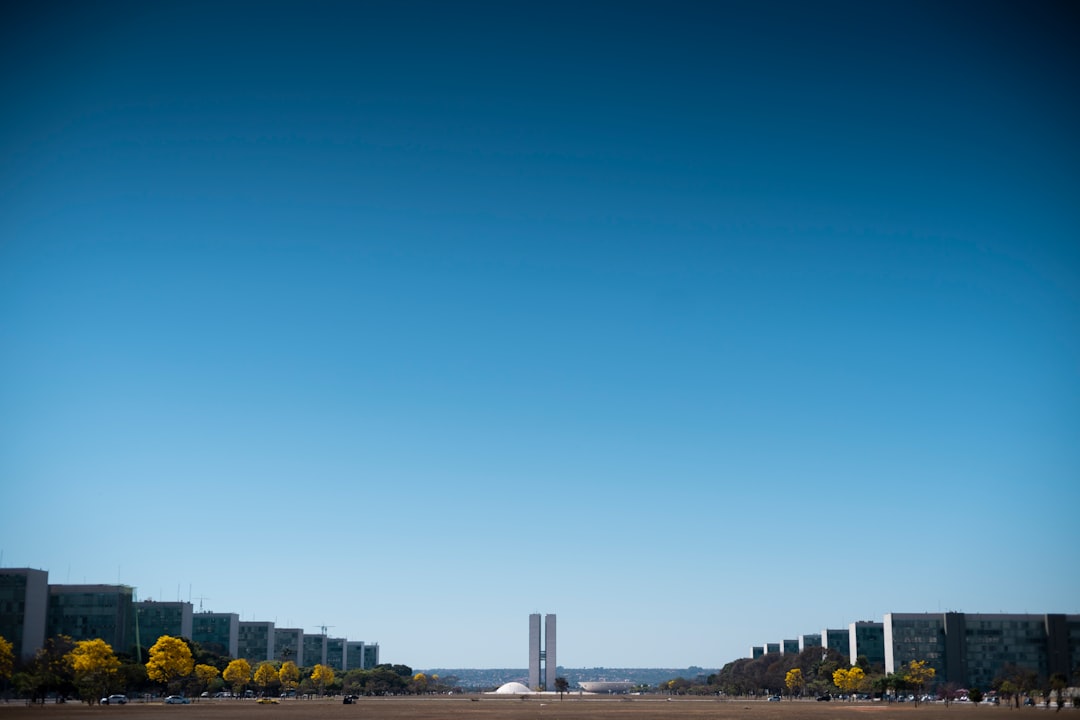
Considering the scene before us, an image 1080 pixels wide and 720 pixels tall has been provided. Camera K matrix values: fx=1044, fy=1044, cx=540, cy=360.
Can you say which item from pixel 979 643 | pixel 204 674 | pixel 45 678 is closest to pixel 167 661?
pixel 45 678

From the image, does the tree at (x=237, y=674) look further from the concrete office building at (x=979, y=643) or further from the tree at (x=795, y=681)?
the concrete office building at (x=979, y=643)

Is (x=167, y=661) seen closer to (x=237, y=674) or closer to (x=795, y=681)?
(x=237, y=674)

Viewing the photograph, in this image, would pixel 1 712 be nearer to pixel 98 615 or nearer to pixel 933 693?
pixel 98 615

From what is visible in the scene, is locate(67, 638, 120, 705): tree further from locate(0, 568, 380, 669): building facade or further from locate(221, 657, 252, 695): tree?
locate(221, 657, 252, 695): tree

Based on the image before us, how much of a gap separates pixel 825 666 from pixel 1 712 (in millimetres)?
143409

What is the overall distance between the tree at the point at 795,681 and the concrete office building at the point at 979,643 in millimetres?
15490

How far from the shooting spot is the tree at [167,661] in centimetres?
12109

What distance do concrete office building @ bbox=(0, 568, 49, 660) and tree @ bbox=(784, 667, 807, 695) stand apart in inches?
4868

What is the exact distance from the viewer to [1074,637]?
179 meters

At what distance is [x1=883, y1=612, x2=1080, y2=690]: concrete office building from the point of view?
18000cm

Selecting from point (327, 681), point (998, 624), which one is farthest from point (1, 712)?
point (998, 624)

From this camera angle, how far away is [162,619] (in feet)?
649

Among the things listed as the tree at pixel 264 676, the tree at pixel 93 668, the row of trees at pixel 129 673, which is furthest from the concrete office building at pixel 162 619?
the tree at pixel 93 668

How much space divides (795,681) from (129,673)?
11592cm
